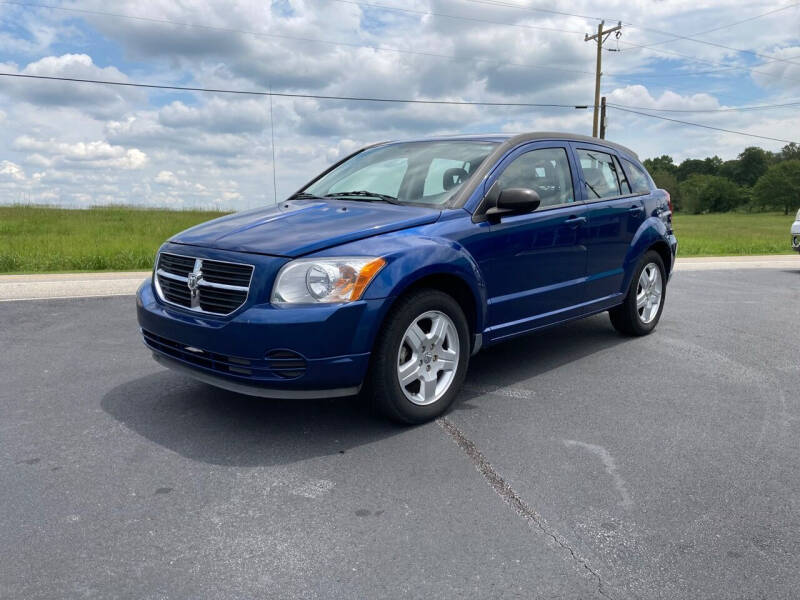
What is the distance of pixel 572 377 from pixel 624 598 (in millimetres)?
2752

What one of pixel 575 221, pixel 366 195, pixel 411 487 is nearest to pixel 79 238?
pixel 366 195

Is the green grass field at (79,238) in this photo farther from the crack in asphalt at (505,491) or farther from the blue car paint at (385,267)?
the crack in asphalt at (505,491)

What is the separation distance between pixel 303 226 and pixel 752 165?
154960mm

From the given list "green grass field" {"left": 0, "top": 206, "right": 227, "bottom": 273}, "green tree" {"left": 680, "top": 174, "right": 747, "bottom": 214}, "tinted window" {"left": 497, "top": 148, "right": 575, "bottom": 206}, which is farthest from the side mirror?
"green tree" {"left": 680, "top": 174, "right": 747, "bottom": 214}

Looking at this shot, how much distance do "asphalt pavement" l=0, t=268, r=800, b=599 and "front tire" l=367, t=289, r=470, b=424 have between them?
0.54 feet

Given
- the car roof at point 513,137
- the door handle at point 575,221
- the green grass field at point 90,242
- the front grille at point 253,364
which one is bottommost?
the green grass field at point 90,242

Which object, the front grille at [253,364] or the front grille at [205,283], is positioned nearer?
the front grille at [253,364]

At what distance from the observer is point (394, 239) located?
3.75 m

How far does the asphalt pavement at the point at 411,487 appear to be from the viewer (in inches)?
95.6

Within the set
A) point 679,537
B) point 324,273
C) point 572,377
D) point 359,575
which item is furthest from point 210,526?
point 572,377

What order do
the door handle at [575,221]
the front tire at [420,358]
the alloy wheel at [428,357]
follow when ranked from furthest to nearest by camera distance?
1. the door handle at [575,221]
2. the alloy wheel at [428,357]
3. the front tire at [420,358]

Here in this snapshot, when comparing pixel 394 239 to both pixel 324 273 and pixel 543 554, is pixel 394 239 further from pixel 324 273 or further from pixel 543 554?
pixel 543 554

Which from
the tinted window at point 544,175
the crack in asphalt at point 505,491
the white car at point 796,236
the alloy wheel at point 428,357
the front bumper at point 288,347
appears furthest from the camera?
the white car at point 796,236

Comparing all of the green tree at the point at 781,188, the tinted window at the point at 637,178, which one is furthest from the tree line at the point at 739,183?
the tinted window at the point at 637,178
